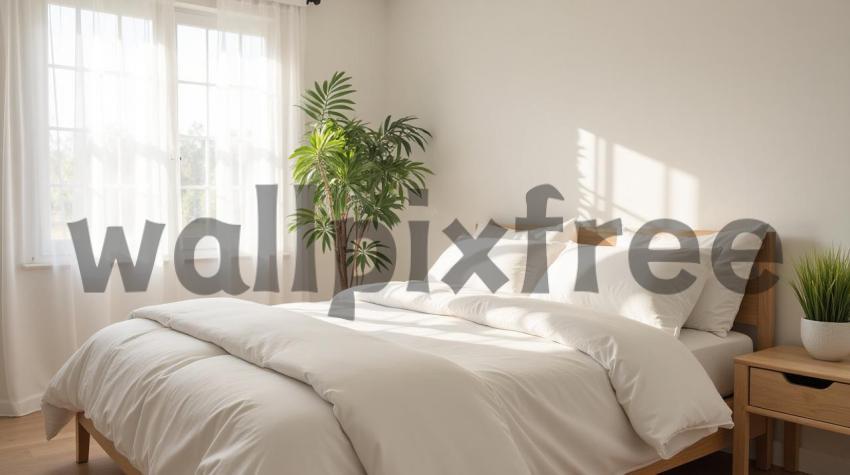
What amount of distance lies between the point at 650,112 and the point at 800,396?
1500 mm

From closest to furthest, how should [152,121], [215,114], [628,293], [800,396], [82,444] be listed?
[800,396], [628,293], [82,444], [152,121], [215,114]

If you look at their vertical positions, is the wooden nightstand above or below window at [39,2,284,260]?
below

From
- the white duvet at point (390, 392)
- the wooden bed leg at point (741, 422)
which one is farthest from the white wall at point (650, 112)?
the white duvet at point (390, 392)

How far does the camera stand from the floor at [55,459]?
2.94 meters

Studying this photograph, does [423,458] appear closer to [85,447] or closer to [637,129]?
[85,447]

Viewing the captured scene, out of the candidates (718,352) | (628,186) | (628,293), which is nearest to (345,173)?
(628,186)

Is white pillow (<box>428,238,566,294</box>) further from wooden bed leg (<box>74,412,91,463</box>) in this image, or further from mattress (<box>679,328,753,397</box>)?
wooden bed leg (<box>74,412,91,463</box>)

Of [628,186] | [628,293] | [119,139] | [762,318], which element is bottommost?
[762,318]

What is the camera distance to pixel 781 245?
293 cm

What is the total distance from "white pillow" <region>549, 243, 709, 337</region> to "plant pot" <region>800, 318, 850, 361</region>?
0.44 m

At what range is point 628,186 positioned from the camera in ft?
11.5

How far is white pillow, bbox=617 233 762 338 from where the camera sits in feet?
9.52

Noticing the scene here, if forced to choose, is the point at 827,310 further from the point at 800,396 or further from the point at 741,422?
the point at 741,422

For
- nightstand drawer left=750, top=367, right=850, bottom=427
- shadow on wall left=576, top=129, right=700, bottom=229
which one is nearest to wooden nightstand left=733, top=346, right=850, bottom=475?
nightstand drawer left=750, top=367, right=850, bottom=427
